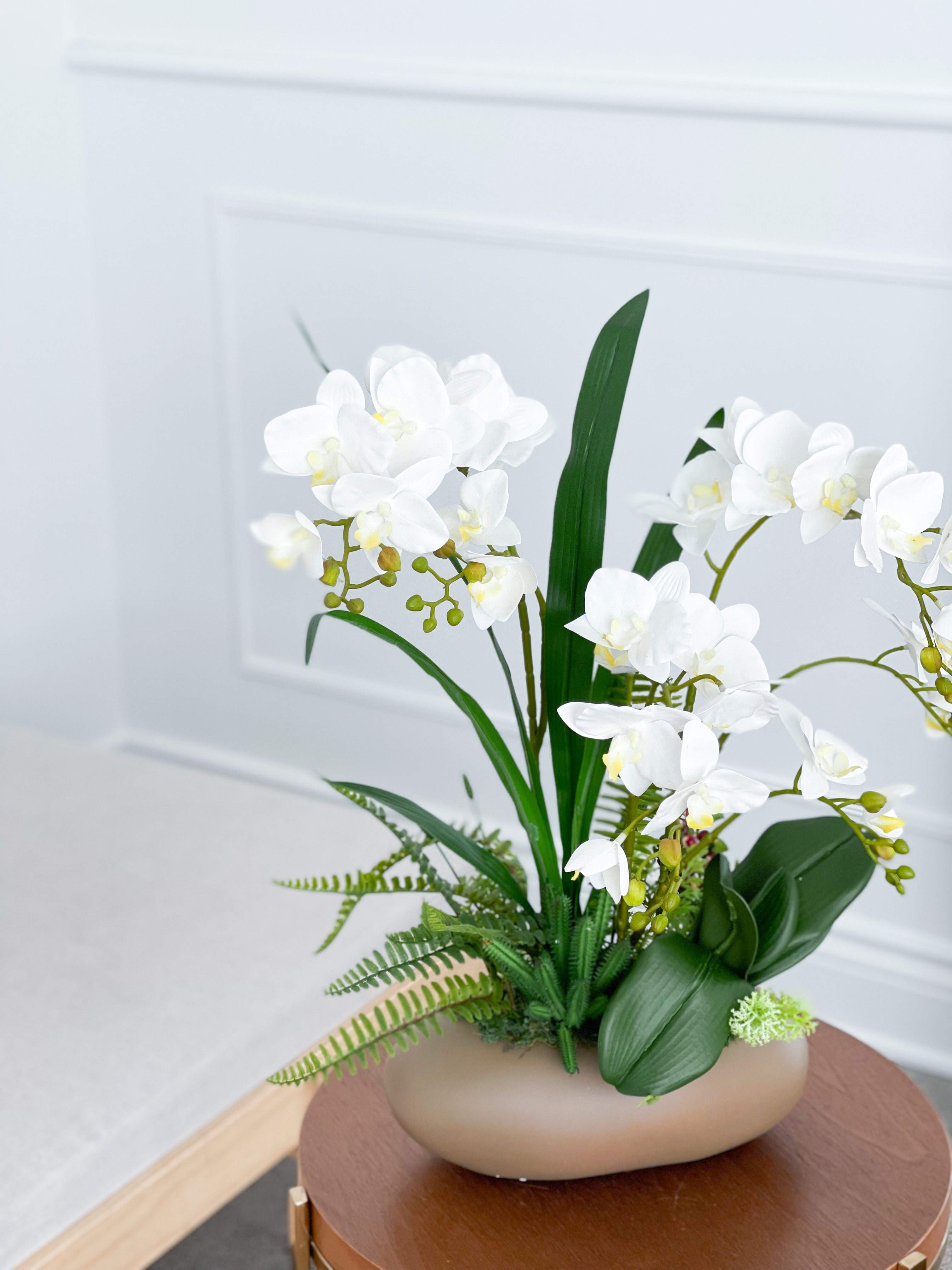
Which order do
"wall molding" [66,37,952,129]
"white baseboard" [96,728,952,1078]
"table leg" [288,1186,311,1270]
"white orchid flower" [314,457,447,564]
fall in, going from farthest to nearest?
"white baseboard" [96,728,952,1078], "wall molding" [66,37,952,129], "table leg" [288,1186,311,1270], "white orchid flower" [314,457,447,564]

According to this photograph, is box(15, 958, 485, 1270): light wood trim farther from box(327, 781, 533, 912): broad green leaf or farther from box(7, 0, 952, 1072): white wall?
box(7, 0, 952, 1072): white wall

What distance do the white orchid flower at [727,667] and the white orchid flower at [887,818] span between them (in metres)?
0.08

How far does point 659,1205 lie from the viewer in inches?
34.0

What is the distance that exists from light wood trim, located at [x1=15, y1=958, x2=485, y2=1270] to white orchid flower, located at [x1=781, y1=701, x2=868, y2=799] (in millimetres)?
452

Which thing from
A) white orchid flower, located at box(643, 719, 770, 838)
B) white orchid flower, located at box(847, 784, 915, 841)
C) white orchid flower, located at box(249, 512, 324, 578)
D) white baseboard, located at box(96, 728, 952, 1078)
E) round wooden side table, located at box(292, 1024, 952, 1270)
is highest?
white orchid flower, located at box(249, 512, 324, 578)

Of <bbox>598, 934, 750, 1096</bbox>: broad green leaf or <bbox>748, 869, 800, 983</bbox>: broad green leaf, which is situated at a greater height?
<bbox>748, 869, 800, 983</bbox>: broad green leaf

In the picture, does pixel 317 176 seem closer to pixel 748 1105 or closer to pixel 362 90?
pixel 362 90

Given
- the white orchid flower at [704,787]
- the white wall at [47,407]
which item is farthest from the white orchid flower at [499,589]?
the white wall at [47,407]

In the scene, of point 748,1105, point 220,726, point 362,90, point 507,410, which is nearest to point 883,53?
point 362,90

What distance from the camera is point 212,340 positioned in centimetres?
232

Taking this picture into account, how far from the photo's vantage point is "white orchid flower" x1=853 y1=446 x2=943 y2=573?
69 centimetres

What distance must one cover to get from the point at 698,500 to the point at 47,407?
6.20 ft

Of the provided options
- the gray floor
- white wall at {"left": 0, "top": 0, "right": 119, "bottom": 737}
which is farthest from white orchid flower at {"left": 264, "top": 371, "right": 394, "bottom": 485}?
white wall at {"left": 0, "top": 0, "right": 119, "bottom": 737}

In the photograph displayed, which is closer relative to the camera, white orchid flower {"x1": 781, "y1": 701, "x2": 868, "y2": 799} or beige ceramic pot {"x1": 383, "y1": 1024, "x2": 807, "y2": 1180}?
white orchid flower {"x1": 781, "y1": 701, "x2": 868, "y2": 799}
